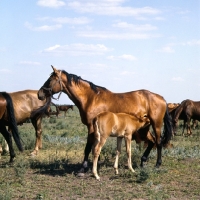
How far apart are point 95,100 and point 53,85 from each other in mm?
1038

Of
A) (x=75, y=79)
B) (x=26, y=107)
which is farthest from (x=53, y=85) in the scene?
(x=26, y=107)

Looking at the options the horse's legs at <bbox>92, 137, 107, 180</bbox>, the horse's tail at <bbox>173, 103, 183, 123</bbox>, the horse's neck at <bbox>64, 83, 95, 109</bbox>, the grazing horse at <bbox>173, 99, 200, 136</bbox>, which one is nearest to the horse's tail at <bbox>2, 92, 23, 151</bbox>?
the horse's neck at <bbox>64, 83, 95, 109</bbox>

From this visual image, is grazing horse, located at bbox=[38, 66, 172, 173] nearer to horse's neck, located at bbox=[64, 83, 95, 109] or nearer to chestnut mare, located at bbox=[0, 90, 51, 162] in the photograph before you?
horse's neck, located at bbox=[64, 83, 95, 109]

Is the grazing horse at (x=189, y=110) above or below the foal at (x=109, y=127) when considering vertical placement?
above

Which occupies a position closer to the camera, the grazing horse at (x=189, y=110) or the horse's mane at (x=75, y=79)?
the horse's mane at (x=75, y=79)

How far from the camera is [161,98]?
10.7 meters

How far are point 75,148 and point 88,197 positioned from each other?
21.4ft

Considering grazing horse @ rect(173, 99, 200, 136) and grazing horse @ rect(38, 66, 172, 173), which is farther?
grazing horse @ rect(173, 99, 200, 136)

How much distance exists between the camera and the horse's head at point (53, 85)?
32.7 feet

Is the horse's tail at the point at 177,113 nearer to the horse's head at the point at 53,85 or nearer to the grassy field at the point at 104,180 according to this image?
the grassy field at the point at 104,180

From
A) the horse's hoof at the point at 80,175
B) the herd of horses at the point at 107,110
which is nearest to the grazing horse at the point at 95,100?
the herd of horses at the point at 107,110

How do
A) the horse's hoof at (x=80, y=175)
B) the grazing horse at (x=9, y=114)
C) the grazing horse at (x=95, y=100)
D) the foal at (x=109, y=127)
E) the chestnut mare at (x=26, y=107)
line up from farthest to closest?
the chestnut mare at (x=26, y=107) → the grazing horse at (x=9, y=114) → the grazing horse at (x=95, y=100) → the horse's hoof at (x=80, y=175) → the foal at (x=109, y=127)

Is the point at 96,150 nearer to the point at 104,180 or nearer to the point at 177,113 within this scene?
the point at 104,180

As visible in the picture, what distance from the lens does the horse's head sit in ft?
32.7
